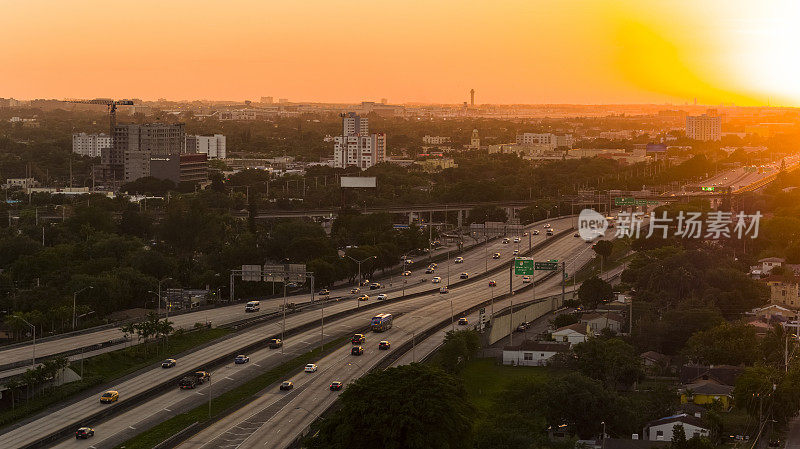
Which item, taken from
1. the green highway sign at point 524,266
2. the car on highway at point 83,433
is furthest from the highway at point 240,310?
the green highway sign at point 524,266

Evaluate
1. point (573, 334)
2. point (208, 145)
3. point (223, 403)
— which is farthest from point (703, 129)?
point (223, 403)

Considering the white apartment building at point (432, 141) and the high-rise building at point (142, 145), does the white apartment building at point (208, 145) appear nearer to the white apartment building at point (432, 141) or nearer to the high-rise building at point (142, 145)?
the high-rise building at point (142, 145)

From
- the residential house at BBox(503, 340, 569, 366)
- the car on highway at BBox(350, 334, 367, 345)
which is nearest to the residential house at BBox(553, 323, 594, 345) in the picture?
the residential house at BBox(503, 340, 569, 366)

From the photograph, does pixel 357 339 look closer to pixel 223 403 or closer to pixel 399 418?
pixel 223 403

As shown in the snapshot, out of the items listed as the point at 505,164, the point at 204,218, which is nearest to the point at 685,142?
the point at 505,164

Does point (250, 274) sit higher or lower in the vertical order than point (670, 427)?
higher

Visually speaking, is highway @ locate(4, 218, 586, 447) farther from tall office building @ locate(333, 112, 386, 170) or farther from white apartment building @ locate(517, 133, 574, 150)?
white apartment building @ locate(517, 133, 574, 150)
